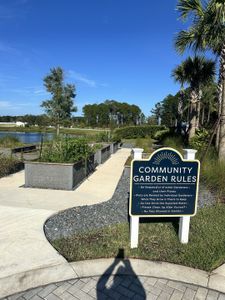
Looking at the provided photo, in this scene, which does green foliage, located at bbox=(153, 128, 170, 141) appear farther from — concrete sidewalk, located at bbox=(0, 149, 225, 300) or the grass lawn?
concrete sidewalk, located at bbox=(0, 149, 225, 300)

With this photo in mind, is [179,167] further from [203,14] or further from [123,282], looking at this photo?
[203,14]

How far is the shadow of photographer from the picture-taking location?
2775 mm

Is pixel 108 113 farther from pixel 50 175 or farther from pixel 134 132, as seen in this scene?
pixel 50 175

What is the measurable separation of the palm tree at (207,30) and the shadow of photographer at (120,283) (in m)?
5.69

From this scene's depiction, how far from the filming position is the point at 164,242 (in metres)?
3.92

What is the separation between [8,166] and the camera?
843 centimetres

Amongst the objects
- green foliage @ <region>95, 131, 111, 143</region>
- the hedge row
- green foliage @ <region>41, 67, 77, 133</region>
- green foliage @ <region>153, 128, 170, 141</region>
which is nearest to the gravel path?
green foliage @ <region>95, 131, 111, 143</region>

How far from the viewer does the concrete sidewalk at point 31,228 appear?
3031 millimetres

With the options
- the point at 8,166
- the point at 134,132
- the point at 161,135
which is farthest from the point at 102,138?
the point at 134,132

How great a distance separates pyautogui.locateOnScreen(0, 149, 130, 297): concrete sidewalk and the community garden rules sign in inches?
50.6

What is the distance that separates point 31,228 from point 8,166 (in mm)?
4699

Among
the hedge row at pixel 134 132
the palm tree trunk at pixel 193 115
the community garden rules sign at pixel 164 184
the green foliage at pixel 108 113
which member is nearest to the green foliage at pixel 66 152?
the community garden rules sign at pixel 164 184

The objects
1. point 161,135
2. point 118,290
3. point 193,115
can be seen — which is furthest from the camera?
point 161,135

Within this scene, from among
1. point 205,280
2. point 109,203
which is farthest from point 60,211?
point 205,280
